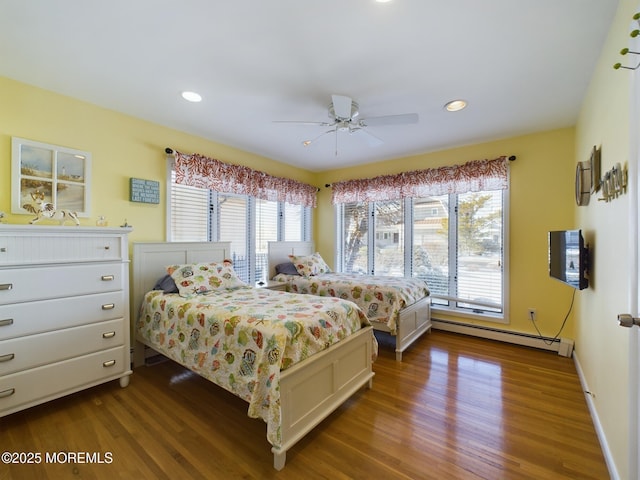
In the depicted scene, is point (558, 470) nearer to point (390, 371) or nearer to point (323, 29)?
point (390, 371)

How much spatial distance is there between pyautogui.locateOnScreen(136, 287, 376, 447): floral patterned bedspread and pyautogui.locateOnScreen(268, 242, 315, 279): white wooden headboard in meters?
1.59

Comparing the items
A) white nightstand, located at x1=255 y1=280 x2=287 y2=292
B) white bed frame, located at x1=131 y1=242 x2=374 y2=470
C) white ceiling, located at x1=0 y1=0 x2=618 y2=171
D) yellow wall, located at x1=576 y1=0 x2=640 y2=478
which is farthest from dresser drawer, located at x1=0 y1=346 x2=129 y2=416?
yellow wall, located at x1=576 y1=0 x2=640 y2=478

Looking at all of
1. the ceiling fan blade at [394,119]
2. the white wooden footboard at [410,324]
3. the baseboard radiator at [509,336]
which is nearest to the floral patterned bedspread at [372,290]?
the white wooden footboard at [410,324]

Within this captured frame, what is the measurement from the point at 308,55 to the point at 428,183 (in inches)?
103

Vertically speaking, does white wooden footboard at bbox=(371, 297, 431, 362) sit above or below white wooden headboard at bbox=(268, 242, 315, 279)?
below

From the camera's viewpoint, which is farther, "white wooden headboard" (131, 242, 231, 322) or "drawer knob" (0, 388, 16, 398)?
"white wooden headboard" (131, 242, 231, 322)

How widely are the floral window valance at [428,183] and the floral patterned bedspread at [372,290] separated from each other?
4.27 ft

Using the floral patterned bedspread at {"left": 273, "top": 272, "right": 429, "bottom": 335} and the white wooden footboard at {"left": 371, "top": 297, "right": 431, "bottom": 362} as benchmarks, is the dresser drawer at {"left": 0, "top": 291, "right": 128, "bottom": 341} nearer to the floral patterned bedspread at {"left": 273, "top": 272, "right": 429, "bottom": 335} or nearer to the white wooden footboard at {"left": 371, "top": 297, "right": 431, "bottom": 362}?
the floral patterned bedspread at {"left": 273, "top": 272, "right": 429, "bottom": 335}

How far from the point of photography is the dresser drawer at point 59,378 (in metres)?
1.83

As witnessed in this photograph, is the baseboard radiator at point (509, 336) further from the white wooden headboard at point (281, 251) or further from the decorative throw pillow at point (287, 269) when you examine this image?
the white wooden headboard at point (281, 251)

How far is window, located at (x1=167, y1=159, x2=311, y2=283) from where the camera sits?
3.23 m

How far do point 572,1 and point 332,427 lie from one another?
2847 mm

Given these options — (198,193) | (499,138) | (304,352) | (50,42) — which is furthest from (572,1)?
(198,193)

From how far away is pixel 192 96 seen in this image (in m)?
2.45
